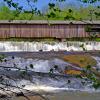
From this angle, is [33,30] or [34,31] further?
[33,30]

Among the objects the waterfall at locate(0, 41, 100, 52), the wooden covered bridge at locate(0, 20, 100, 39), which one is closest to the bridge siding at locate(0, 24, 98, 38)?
the wooden covered bridge at locate(0, 20, 100, 39)

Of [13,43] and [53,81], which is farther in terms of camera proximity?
[13,43]

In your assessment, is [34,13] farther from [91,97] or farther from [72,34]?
[72,34]

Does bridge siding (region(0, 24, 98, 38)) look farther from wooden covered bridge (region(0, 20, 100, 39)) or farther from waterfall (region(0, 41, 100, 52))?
waterfall (region(0, 41, 100, 52))

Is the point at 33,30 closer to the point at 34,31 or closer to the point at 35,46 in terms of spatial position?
the point at 34,31

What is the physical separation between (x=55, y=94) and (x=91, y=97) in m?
1.09

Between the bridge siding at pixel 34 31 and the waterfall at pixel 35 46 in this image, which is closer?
the waterfall at pixel 35 46

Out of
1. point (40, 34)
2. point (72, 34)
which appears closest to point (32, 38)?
point (40, 34)

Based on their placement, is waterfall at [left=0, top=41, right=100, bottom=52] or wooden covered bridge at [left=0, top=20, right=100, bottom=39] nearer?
waterfall at [left=0, top=41, right=100, bottom=52]

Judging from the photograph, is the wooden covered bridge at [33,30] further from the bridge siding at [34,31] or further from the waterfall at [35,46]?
the waterfall at [35,46]

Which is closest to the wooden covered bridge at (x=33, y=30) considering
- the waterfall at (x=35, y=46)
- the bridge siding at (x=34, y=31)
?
the bridge siding at (x=34, y=31)

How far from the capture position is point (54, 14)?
2850mm

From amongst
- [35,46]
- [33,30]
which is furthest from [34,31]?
[35,46]

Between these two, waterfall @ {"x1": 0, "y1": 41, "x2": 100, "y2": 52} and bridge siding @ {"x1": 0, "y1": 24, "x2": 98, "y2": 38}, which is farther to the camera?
bridge siding @ {"x1": 0, "y1": 24, "x2": 98, "y2": 38}
